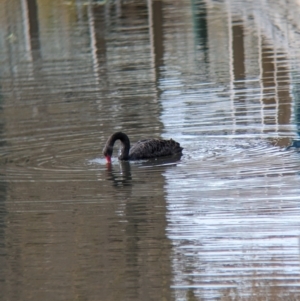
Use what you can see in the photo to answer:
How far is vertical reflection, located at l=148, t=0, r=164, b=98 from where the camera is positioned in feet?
63.2

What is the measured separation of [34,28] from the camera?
1112 inches

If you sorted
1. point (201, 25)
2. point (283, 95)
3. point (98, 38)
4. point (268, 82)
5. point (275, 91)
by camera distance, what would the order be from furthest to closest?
point (201, 25) < point (98, 38) < point (268, 82) < point (275, 91) < point (283, 95)

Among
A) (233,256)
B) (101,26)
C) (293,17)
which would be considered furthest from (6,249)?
(101,26)

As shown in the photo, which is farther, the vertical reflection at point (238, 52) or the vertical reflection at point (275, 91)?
the vertical reflection at point (238, 52)

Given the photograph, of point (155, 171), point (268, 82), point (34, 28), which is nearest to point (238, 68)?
point (268, 82)

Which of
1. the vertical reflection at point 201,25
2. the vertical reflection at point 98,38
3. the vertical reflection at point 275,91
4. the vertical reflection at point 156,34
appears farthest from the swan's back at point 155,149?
the vertical reflection at point 201,25

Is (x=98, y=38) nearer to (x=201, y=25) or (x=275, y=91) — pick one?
(x=201, y=25)

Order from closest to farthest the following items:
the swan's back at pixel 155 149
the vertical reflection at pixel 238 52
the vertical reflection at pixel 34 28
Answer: the swan's back at pixel 155 149 < the vertical reflection at pixel 238 52 < the vertical reflection at pixel 34 28

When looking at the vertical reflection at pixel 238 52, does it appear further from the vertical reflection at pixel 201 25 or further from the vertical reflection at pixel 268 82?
the vertical reflection at pixel 201 25

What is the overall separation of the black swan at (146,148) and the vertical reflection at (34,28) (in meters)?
10.2

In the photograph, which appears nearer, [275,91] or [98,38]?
[275,91]

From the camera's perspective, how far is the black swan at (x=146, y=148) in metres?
11.8

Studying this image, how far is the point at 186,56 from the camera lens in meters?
A: 20.5

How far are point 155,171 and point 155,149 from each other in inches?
23.4
